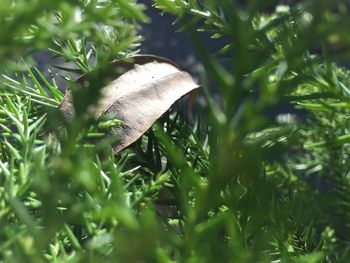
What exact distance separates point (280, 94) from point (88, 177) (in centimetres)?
4

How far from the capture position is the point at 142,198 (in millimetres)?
175

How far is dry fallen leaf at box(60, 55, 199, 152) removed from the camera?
25 cm

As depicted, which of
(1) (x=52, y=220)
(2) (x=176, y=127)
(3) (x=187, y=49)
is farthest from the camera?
(3) (x=187, y=49)

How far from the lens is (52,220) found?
10 centimetres

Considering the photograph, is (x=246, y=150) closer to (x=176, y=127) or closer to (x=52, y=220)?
(x=52, y=220)

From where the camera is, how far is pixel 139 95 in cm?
27

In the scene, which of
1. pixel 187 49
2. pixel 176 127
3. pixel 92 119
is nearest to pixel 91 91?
pixel 92 119

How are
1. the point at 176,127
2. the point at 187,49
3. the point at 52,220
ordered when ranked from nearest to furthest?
the point at 52,220 < the point at 176,127 < the point at 187,49

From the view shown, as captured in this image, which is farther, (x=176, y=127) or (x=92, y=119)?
(x=176, y=127)

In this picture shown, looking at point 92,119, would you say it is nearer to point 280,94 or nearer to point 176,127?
point 280,94

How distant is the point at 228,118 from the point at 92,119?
0.03 metres

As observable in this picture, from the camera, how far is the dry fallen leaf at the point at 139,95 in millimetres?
251

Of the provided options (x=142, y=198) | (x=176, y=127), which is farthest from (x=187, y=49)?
(x=142, y=198)

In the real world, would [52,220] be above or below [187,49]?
above
